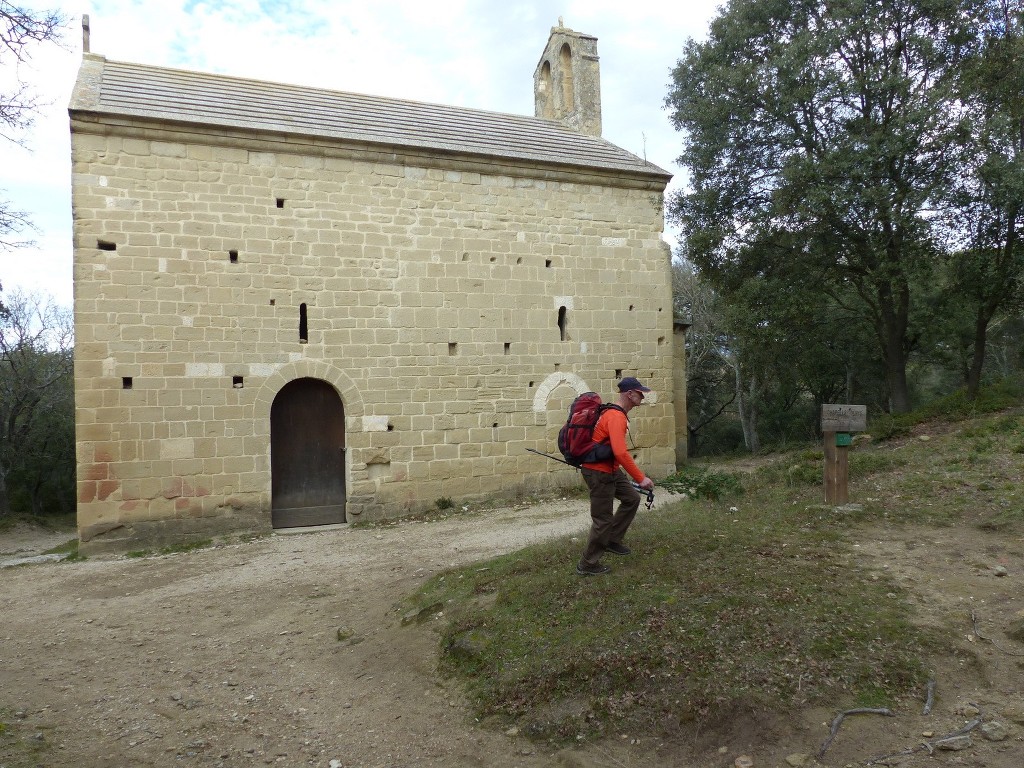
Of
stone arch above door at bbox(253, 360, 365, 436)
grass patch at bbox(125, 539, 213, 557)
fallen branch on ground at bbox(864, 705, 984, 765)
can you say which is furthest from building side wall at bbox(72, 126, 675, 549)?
fallen branch on ground at bbox(864, 705, 984, 765)

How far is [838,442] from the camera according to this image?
6.77 metres

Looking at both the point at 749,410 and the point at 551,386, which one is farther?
the point at 749,410

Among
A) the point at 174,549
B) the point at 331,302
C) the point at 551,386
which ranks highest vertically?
the point at 331,302

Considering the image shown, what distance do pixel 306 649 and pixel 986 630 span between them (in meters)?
4.60

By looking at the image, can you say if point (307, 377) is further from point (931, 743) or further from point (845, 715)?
point (931, 743)

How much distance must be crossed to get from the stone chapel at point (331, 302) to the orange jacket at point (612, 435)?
599 cm

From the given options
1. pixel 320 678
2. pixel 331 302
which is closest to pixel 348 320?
pixel 331 302

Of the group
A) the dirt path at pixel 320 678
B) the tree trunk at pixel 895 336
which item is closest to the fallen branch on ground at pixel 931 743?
the dirt path at pixel 320 678

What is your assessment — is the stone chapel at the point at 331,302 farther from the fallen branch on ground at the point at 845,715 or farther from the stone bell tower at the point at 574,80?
the fallen branch on ground at the point at 845,715

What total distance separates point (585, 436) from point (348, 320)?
6245 mm

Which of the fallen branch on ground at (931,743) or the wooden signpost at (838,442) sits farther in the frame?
the wooden signpost at (838,442)

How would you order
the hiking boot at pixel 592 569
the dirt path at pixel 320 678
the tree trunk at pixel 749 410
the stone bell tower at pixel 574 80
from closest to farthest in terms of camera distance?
the dirt path at pixel 320 678 < the hiking boot at pixel 592 569 < the stone bell tower at pixel 574 80 < the tree trunk at pixel 749 410

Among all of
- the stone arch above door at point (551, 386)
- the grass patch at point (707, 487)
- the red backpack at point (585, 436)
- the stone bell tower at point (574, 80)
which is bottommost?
the grass patch at point (707, 487)

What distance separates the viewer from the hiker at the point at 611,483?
4875mm
